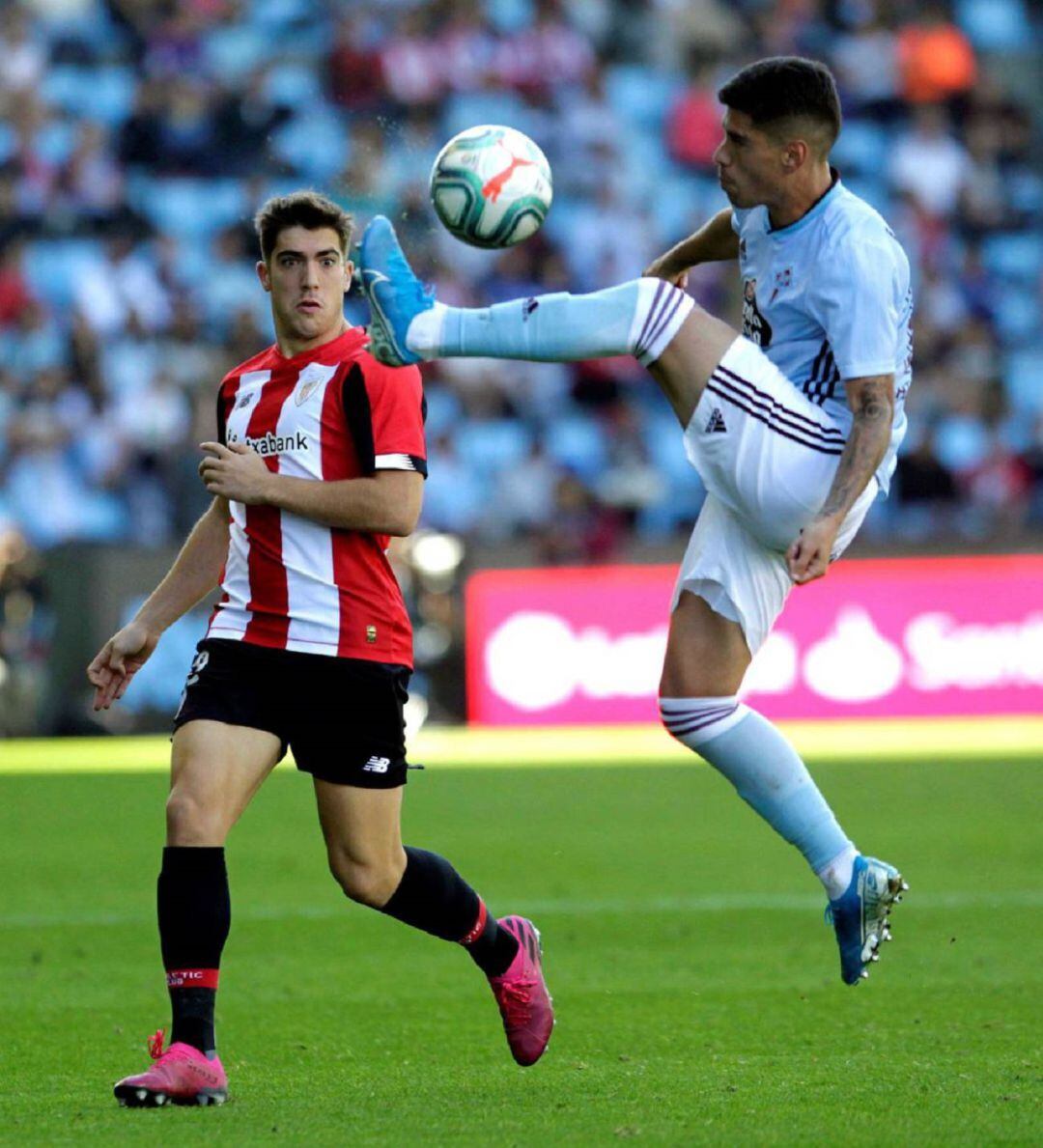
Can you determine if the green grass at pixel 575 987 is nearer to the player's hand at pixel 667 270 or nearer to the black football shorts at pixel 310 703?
the black football shorts at pixel 310 703

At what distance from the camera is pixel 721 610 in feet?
17.2

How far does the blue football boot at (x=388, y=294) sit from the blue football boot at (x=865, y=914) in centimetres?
159

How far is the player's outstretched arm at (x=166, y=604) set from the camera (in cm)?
529

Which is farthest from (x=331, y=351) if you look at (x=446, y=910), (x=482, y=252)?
(x=482, y=252)

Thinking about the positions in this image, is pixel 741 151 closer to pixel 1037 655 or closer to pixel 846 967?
pixel 846 967

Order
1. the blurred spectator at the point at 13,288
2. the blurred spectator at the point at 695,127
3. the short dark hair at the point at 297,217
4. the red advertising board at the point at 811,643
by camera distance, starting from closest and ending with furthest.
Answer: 1. the short dark hair at the point at 297,217
2. the red advertising board at the point at 811,643
3. the blurred spectator at the point at 13,288
4. the blurred spectator at the point at 695,127

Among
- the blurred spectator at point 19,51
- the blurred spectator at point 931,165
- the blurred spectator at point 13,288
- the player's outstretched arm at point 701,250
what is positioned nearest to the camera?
the player's outstretched arm at point 701,250

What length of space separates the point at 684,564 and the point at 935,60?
53.7 ft

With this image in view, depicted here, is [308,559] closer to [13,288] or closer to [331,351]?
[331,351]

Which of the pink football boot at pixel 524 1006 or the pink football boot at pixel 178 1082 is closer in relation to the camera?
the pink football boot at pixel 178 1082

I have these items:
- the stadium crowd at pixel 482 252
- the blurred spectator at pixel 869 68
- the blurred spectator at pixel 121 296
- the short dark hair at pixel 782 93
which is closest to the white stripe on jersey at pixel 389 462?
the short dark hair at pixel 782 93

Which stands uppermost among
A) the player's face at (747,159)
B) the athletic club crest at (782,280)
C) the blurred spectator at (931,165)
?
the blurred spectator at (931,165)

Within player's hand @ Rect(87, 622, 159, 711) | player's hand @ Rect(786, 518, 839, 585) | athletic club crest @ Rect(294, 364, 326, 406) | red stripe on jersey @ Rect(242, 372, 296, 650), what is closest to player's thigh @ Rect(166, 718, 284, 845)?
red stripe on jersey @ Rect(242, 372, 296, 650)

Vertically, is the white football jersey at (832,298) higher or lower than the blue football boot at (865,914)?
higher
